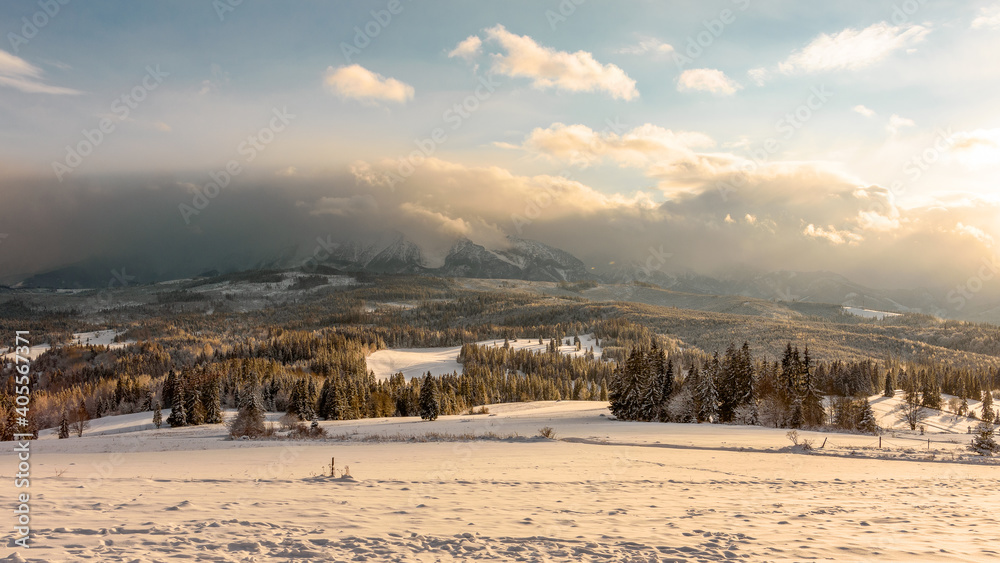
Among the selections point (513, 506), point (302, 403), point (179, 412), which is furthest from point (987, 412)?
point (179, 412)

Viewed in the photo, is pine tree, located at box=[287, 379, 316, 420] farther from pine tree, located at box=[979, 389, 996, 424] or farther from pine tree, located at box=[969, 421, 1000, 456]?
pine tree, located at box=[979, 389, 996, 424]

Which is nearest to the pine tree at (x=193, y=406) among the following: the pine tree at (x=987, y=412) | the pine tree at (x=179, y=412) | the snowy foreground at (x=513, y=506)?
the pine tree at (x=179, y=412)

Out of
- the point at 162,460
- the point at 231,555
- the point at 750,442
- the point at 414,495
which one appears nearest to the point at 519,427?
the point at 750,442

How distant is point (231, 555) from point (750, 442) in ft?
149

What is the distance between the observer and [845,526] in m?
16.7

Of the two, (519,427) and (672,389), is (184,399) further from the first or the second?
(672,389)

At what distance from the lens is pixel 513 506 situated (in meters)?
19.3

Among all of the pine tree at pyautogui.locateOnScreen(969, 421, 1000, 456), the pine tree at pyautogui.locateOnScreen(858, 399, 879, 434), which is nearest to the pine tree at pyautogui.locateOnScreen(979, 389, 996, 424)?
the pine tree at pyautogui.locateOnScreen(858, 399, 879, 434)

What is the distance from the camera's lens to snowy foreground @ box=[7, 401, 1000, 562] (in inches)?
536

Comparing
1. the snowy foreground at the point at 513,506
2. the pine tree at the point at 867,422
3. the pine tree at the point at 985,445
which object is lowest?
the pine tree at the point at 867,422

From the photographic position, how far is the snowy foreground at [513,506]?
13617mm

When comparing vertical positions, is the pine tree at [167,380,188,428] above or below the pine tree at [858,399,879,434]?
below

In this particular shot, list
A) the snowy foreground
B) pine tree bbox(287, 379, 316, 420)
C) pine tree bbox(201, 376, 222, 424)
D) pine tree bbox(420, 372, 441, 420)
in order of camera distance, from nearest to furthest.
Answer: the snowy foreground < pine tree bbox(420, 372, 441, 420) < pine tree bbox(201, 376, 222, 424) < pine tree bbox(287, 379, 316, 420)

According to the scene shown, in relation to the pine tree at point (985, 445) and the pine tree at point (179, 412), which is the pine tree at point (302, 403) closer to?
the pine tree at point (179, 412)
